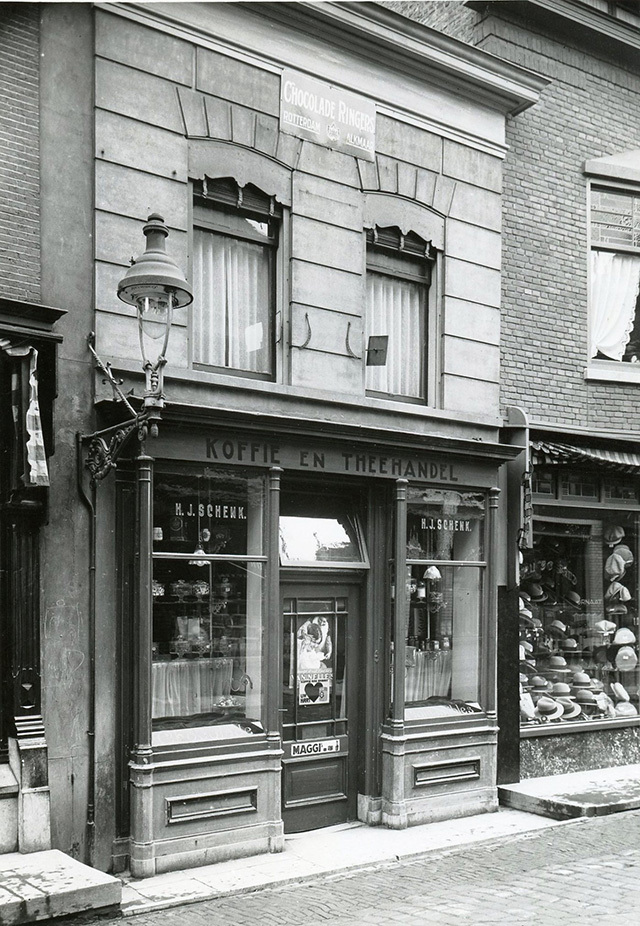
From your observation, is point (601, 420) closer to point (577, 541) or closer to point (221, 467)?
point (577, 541)

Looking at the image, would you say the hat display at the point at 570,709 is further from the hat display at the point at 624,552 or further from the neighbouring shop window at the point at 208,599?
the neighbouring shop window at the point at 208,599

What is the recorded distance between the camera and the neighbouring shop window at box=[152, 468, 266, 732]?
826 centimetres

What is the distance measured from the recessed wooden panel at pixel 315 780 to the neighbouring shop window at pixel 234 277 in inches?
150

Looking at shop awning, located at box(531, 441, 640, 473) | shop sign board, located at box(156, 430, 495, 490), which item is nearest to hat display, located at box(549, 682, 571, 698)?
shop awning, located at box(531, 441, 640, 473)

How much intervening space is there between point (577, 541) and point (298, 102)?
242 inches

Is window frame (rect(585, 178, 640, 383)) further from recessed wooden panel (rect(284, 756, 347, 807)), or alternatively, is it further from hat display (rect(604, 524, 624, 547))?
recessed wooden panel (rect(284, 756, 347, 807))

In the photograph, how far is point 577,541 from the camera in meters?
11.8

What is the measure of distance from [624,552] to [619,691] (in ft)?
5.73

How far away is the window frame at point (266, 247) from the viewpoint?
8812mm

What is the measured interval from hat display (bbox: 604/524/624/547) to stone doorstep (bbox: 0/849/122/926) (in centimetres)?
766

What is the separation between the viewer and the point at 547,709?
1134 cm

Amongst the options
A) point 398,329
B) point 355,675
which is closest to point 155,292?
point 398,329

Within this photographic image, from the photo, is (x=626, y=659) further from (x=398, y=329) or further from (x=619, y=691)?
(x=398, y=329)

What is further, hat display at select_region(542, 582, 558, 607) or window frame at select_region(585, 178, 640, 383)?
window frame at select_region(585, 178, 640, 383)
